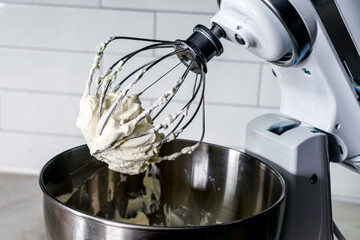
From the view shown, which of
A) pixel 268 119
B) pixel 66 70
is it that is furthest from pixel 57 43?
pixel 268 119

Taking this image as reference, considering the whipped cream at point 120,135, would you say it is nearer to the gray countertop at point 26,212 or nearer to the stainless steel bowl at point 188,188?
the stainless steel bowl at point 188,188

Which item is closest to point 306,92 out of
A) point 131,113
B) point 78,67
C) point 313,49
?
point 313,49

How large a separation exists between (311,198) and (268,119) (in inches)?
4.1

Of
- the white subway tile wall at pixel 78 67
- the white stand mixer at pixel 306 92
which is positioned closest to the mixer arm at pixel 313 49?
the white stand mixer at pixel 306 92

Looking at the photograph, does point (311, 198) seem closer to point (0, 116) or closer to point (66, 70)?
point (66, 70)

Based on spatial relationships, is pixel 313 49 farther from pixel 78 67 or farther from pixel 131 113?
pixel 78 67

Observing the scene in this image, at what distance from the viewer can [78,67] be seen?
85cm

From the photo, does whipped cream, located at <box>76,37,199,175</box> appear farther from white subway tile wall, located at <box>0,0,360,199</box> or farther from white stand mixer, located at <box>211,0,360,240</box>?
white subway tile wall, located at <box>0,0,360,199</box>

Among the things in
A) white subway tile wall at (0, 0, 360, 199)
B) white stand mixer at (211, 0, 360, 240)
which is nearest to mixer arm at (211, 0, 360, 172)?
white stand mixer at (211, 0, 360, 240)

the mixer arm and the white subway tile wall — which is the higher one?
the mixer arm

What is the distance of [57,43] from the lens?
0.84m

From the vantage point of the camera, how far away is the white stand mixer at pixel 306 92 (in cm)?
44

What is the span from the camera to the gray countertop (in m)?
0.72

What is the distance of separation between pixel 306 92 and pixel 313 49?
6 cm
